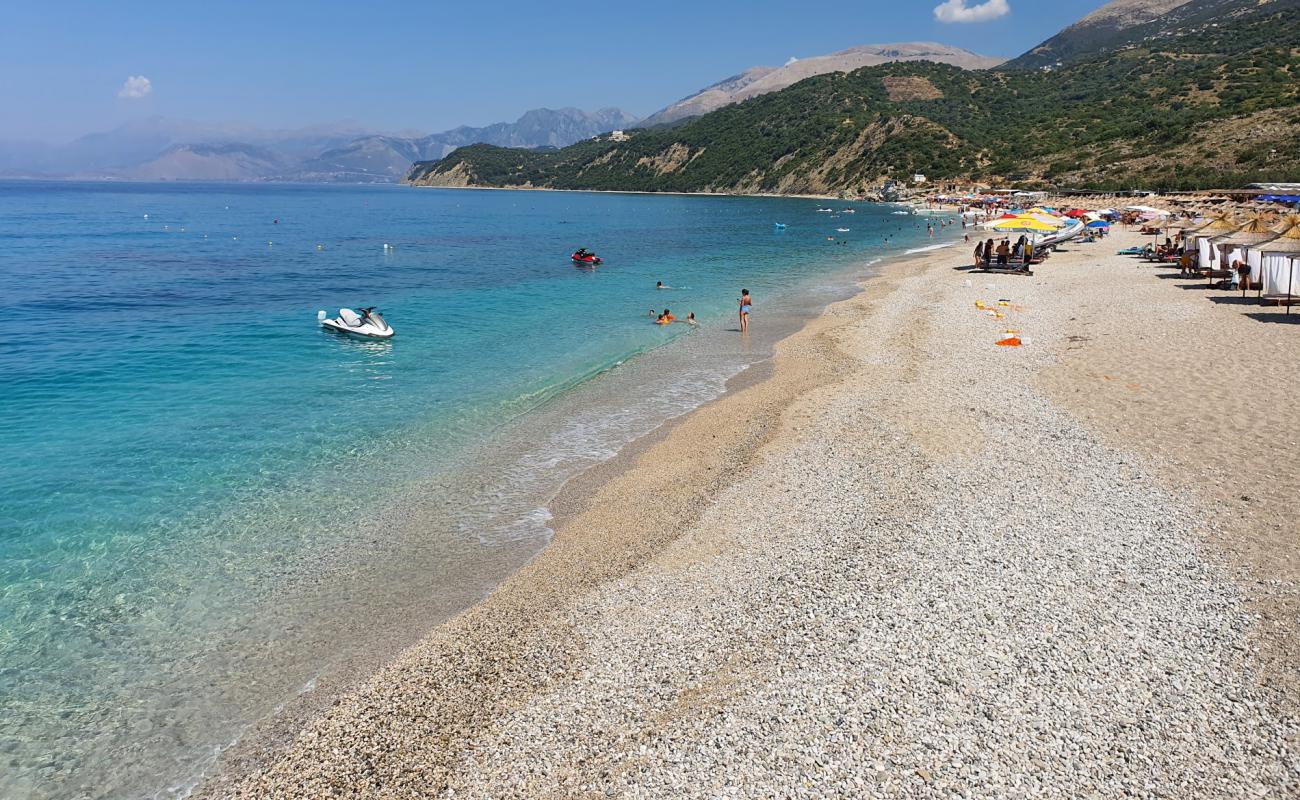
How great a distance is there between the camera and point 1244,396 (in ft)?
52.4

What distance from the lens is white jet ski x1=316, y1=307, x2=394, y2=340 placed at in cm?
2736

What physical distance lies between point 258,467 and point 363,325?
13718mm

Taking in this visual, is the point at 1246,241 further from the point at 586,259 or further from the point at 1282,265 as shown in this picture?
the point at 586,259

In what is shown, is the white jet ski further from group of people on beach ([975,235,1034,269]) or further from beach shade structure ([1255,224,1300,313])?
beach shade structure ([1255,224,1300,313])

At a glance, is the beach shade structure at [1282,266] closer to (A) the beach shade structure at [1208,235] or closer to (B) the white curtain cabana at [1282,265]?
(B) the white curtain cabana at [1282,265]

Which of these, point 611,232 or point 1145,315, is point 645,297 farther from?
point 611,232

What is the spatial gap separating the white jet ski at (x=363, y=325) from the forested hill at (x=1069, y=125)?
82.2 metres

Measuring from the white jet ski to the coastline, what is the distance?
14933 millimetres

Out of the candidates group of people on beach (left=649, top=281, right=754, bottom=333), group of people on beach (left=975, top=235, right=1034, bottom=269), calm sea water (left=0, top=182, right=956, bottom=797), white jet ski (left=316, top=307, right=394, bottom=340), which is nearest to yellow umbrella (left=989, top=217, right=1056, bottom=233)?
group of people on beach (left=975, top=235, right=1034, bottom=269)

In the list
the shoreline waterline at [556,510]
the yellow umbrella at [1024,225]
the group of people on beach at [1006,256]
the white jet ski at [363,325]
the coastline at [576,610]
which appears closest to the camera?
the coastline at [576,610]

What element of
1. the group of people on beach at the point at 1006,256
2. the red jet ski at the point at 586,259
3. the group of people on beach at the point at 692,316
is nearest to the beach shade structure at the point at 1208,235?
the group of people on beach at the point at 1006,256

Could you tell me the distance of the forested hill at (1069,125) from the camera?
84500 mm

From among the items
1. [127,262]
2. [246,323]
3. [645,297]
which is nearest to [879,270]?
[645,297]

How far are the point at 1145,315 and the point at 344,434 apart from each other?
88.9ft
